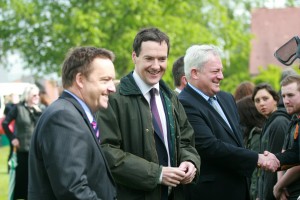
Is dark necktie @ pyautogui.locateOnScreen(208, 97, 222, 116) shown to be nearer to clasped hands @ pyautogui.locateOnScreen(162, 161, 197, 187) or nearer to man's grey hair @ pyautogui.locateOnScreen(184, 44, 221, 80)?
man's grey hair @ pyautogui.locateOnScreen(184, 44, 221, 80)

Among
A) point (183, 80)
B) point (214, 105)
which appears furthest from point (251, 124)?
point (214, 105)

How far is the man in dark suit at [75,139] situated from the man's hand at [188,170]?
1157 millimetres

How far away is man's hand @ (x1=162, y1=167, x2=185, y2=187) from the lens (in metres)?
5.75

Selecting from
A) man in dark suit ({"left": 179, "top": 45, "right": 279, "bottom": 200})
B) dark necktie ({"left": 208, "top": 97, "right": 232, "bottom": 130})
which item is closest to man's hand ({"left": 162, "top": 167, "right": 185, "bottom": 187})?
man in dark suit ({"left": 179, "top": 45, "right": 279, "bottom": 200})

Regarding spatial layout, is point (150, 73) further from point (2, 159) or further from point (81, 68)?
point (2, 159)

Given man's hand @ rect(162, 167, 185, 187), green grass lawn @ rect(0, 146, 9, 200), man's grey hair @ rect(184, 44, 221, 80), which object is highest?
man's grey hair @ rect(184, 44, 221, 80)

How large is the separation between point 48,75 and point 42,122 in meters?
25.3

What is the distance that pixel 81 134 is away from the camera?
4.50 m

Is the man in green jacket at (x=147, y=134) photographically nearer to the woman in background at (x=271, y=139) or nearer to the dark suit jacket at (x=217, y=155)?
the dark suit jacket at (x=217, y=155)

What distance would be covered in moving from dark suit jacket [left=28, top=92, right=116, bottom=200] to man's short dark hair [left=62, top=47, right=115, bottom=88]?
0.43 ft

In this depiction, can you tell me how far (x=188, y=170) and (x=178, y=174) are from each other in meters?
0.17

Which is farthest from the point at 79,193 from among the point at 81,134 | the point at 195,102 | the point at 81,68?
the point at 195,102

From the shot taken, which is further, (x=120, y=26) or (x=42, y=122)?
(x=120, y=26)

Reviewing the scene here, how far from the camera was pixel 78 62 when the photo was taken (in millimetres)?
4719
